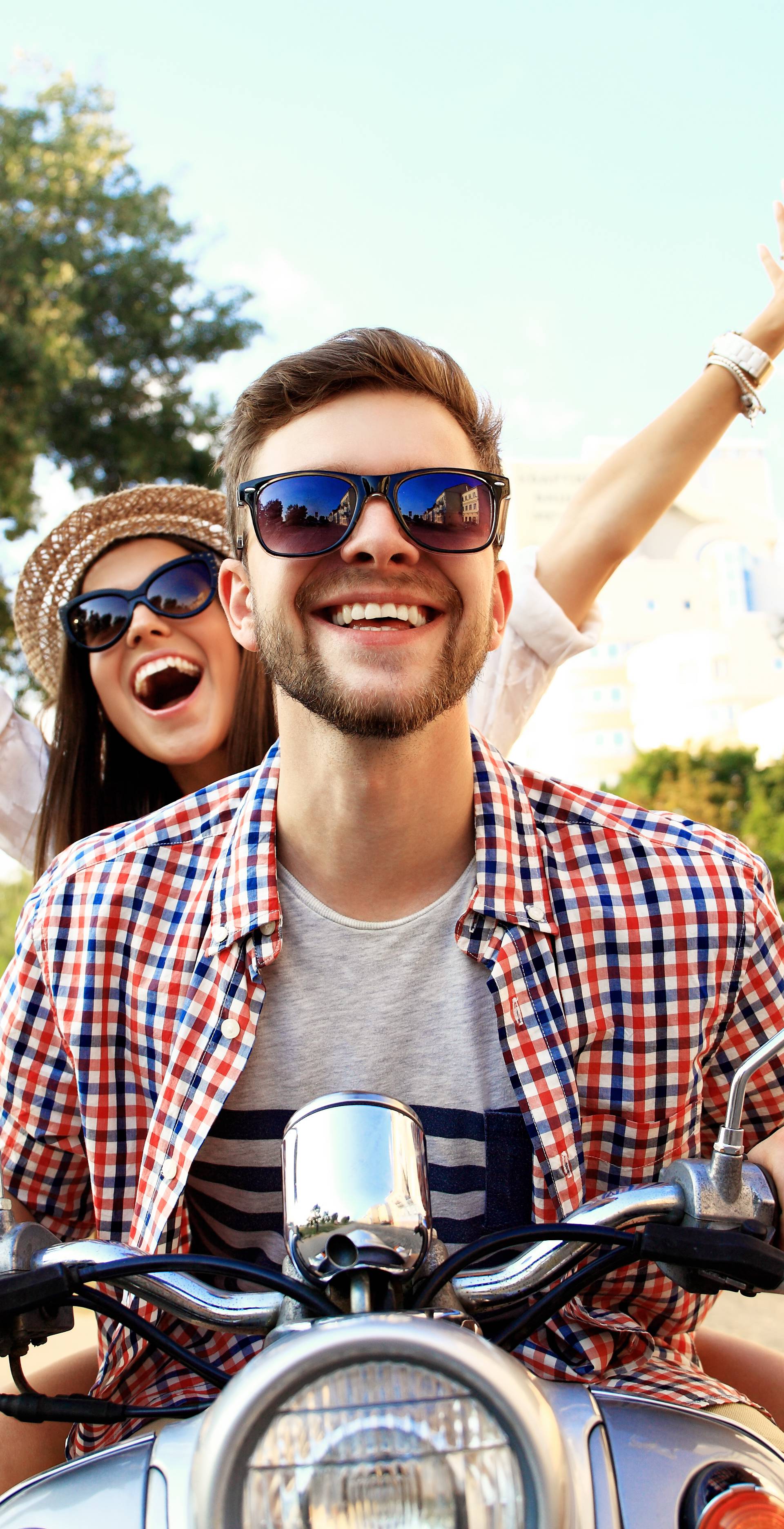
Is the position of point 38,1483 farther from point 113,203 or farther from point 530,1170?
point 113,203

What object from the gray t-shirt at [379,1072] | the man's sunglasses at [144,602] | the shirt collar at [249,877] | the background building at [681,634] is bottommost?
the gray t-shirt at [379,1072]

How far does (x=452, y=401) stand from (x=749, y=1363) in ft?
4.58

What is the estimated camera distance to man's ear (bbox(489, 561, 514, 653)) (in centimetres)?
180

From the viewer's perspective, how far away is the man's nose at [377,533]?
148cm

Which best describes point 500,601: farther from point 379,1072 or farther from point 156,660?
point 156,660

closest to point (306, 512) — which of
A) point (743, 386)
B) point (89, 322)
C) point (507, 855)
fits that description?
point (507, 855)

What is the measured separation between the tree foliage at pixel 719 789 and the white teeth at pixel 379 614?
64.6ft

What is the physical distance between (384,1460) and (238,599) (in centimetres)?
138

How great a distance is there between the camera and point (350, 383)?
1682 millimetres

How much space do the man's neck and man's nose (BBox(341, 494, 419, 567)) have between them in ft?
0.77

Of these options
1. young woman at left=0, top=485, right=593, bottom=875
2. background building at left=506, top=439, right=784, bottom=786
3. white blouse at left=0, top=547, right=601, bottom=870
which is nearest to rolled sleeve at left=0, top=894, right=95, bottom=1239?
young woman at left=0, top=485, right=593, bottom=875

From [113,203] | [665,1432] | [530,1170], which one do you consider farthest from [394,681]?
[113,203]

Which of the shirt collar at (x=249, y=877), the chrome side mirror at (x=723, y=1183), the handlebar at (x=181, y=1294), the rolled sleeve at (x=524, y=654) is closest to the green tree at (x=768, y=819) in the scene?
the rolled sleeve at (x=524, y=654)

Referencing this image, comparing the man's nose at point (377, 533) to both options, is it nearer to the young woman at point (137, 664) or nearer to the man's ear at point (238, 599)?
the man's ear at point (238, 599)
